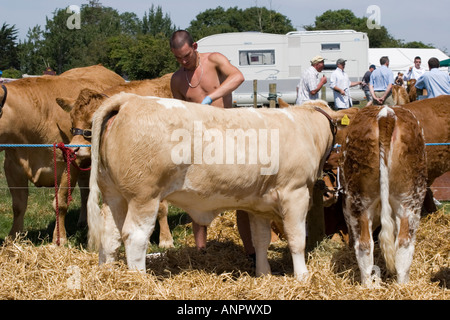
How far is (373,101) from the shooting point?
50.9ft

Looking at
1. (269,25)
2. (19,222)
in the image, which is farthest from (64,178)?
(269,25)

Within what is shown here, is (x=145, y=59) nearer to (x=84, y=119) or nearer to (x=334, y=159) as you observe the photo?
(x=84, y=119)

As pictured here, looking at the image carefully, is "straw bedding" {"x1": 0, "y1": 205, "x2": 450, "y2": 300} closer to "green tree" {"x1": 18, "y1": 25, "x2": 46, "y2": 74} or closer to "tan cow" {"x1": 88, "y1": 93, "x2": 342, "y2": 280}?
"tan cow" {"x1": 88, "y1": 93, "x2": 342, "y2": 280}

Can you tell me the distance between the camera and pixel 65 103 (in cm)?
636

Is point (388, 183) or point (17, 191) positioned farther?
point (17, 191)

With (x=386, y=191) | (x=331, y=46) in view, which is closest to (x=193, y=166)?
(x=386, y=191)

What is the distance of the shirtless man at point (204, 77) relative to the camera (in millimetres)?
5211

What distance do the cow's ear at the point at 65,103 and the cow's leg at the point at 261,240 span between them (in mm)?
2557

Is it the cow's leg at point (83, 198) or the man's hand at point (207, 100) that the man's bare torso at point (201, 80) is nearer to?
the man's hand at point (207, 100)

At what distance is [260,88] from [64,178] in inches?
701

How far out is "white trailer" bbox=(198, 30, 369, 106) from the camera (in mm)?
23922

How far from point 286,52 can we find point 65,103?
18.6m
